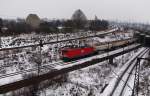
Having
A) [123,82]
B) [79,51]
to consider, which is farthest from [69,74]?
[79,51]

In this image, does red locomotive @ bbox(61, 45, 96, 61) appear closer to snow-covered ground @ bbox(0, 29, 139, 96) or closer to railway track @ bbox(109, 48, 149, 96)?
snow-covered ground @ bbox(0, 29, 139, 96)

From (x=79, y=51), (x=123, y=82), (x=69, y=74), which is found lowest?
(x=123, y=82)

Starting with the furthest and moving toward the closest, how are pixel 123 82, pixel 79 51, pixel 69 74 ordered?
1. pixel 79 51
2. pixel 123 82
3. pixel 69 74

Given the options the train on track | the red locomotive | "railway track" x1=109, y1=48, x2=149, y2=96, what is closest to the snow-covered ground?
"railway track" x1=109, y1=48, x2=149, y2=96

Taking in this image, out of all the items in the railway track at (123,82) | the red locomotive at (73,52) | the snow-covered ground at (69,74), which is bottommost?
the railway track at (123,82)

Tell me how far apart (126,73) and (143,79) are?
2926mm

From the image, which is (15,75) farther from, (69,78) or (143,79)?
(143,79)

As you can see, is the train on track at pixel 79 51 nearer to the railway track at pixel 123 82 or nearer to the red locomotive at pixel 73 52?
the red locomotive at pixel 73 52

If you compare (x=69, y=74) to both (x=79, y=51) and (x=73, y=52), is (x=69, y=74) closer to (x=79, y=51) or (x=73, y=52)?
(x=73, y=52)

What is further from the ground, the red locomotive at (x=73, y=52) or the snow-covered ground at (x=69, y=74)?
the red locomotive at (x=73, y=52)

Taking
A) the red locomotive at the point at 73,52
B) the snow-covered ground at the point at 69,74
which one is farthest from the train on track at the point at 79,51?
the snow-covered ground at the point at 69,74

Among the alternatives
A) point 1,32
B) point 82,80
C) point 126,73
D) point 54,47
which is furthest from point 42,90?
point 1,32

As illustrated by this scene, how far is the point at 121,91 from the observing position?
83.4 feet

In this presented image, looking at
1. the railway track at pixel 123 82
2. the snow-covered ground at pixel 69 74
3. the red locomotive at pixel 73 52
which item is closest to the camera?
the snow-covered ground at pixel 69 74
